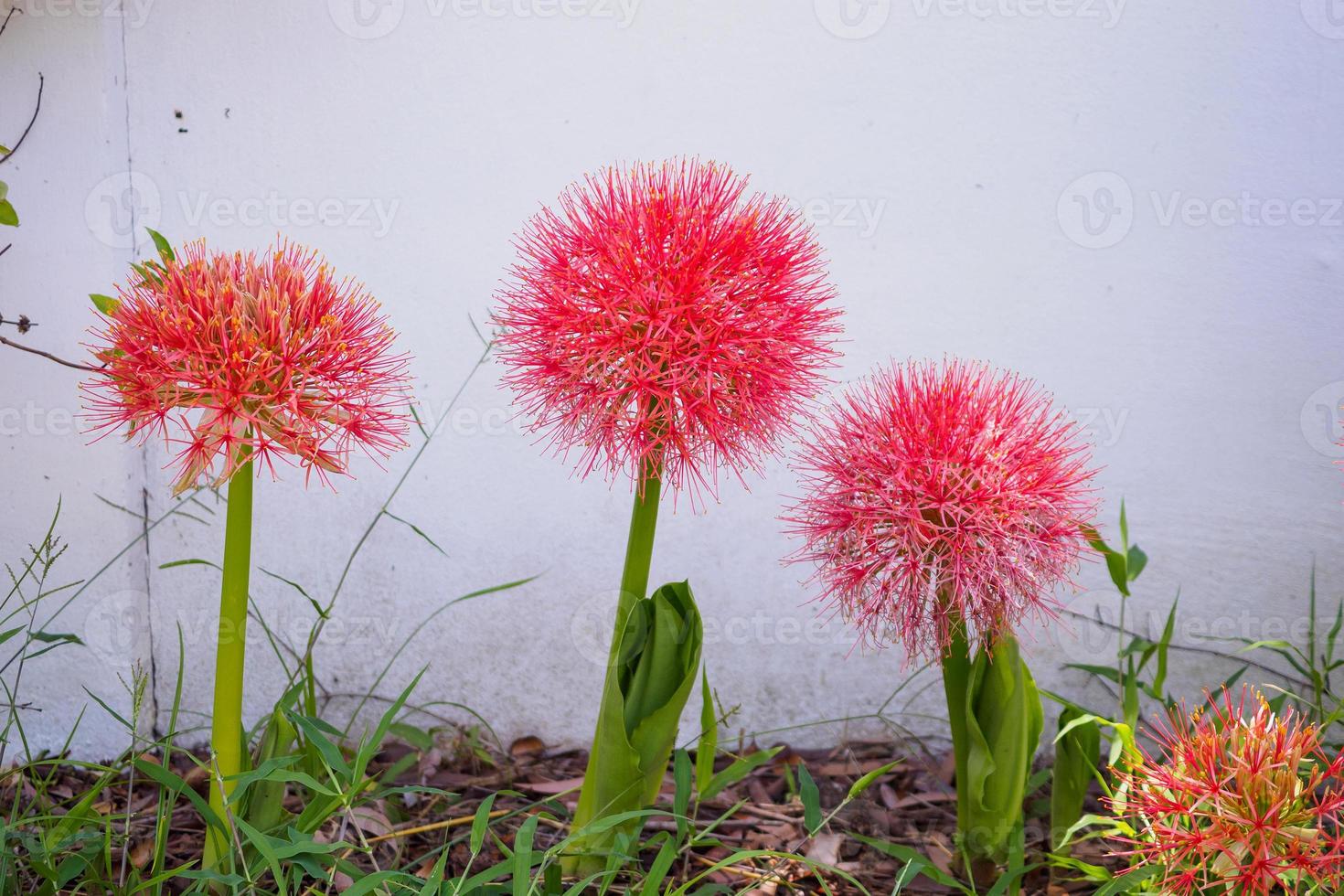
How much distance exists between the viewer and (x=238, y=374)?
3.22 ft

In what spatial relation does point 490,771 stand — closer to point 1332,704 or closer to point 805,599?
point 805,599

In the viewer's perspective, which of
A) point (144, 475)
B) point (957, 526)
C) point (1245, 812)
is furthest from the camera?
point (144, 475)

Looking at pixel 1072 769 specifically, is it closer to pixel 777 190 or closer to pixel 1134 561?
pixel 1134 561

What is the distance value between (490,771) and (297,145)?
102 cm

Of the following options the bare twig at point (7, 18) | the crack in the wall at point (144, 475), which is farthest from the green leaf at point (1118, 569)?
the bare twig at point (7, 18)

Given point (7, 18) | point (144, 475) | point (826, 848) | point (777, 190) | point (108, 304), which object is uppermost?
point (7, 18)

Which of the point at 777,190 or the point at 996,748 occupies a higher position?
the point at 777,190

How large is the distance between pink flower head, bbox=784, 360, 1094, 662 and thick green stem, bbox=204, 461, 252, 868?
554 millimetres

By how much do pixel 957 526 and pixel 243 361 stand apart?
2.27 ft

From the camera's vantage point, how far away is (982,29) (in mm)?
1668

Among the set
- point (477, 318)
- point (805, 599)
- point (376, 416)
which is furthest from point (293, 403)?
point (805, 599)

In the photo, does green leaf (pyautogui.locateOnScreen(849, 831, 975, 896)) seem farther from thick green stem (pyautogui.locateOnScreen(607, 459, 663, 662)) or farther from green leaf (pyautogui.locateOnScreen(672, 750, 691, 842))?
thick green stem (pyautogui.locateOnScreen(607, 459, 663, 662))

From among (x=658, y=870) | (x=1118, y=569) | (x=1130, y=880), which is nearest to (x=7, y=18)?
(x=658, y=870)

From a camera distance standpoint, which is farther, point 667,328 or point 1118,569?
point 1118,569
